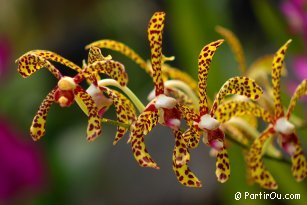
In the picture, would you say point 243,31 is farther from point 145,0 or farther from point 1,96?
point 1,96

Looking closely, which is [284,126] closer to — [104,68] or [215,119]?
[215,119]

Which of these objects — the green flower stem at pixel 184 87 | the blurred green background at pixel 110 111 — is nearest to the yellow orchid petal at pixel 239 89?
the green flower stem at pixel 184 87

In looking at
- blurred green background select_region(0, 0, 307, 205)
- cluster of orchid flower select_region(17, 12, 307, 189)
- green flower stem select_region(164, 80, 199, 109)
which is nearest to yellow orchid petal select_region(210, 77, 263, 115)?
cluster of orchid flower select_region(17, 12, 307, 189)

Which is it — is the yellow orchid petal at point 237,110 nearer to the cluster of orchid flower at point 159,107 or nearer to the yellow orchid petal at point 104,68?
the cluster of orchid flower at point 159,107

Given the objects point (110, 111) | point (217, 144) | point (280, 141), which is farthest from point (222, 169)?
point (110, 111)

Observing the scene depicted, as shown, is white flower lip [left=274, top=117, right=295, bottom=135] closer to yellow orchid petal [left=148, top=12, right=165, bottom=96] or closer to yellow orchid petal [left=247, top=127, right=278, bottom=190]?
yellow orchid petal [left=247, top=127, right=278, bottom=190]

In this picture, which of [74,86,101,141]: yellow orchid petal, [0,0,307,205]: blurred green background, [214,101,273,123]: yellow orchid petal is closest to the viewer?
[74,86,101,141]: yellow orchid petal

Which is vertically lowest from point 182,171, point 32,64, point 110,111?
point 182,171

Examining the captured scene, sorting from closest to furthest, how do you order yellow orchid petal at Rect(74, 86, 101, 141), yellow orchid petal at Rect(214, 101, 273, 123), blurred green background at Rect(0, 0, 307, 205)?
1. yellow orchid petal at Rect(74, 86, 101, 141)
2. yellow orchid petal at Rect(214, 101, 273, 123)
3. blurred green background at Rect(0, 0, 307, 205)
